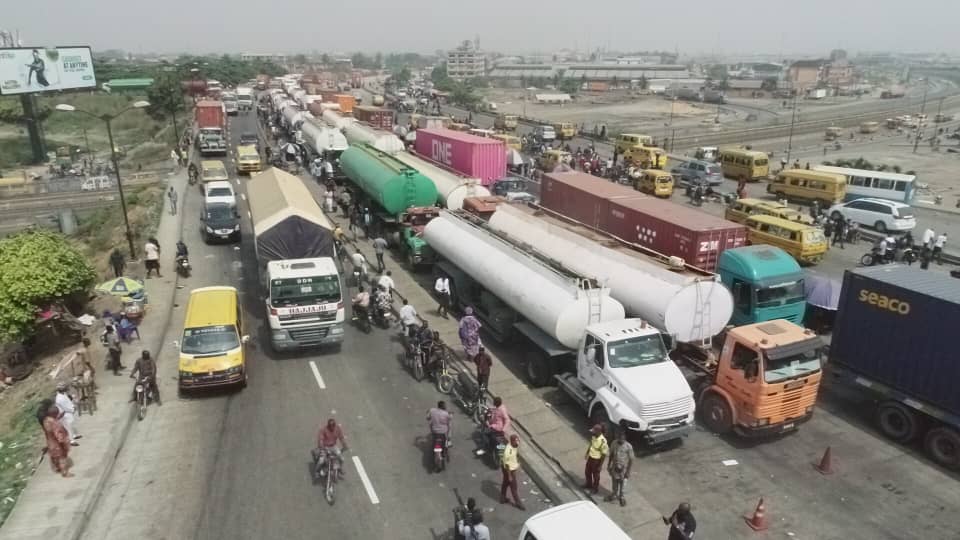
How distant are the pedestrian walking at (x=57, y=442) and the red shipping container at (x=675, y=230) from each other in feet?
60.0

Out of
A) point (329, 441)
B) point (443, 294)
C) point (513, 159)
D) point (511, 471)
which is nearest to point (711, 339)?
point (511, 471)

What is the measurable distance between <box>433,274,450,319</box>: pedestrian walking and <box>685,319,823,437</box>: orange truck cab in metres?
10.6

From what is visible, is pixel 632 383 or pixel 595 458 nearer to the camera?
pixel 595 458

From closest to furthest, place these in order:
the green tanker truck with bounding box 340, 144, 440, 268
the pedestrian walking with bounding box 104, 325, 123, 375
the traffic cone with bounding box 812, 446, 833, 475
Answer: the traffic cone with bounding box 812, 446, 833, 475
the pedestrian walking with bounding box 104, 325, 123, 375
the green tanker truck with bounding box 340, 144, 440, 268

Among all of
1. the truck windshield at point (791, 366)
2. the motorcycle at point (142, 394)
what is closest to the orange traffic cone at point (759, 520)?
the truck windshield at point (791, 366)

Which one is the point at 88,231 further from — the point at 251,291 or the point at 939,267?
the point at 939,267

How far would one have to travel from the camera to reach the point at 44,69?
7169 cm

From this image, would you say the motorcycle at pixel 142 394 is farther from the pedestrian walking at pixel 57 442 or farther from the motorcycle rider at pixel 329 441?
the motorcycle rider at pixel 329 441

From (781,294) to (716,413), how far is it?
5208 millimetres

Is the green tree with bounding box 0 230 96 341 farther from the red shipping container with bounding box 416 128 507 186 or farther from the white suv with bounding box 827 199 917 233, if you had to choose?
the white suv with bounding box 827 199 917 233

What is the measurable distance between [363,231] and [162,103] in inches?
2908

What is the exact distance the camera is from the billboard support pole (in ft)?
233

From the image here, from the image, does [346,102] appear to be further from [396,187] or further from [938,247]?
[938,247]

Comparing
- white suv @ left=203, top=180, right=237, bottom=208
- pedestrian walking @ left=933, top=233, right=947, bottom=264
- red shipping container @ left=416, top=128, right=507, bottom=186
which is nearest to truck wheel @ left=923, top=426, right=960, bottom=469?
pedestrian walking @ left=933, top=233, right=947, bottom=264
